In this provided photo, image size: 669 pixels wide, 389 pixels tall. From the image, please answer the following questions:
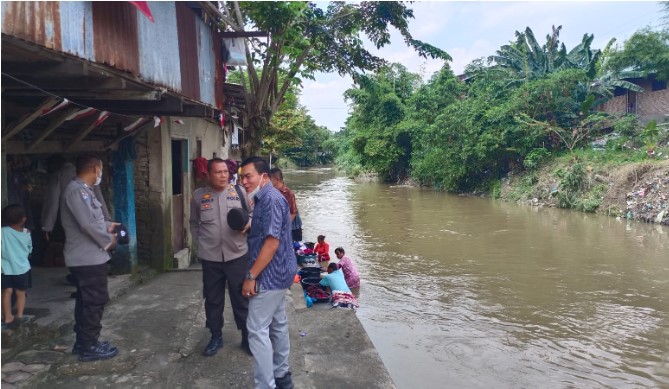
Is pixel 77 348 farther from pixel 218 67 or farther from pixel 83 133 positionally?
pixel 218 67

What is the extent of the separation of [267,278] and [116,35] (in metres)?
2.49

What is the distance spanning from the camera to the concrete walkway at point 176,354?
3.99 meters

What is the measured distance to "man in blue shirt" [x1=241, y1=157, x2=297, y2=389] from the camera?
3506 millimetres

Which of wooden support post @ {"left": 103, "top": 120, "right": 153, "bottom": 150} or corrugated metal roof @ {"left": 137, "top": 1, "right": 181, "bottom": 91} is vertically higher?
corrugated metal roof @ {"left": 137, "top": 1, "right": 181, "bottom": 91}

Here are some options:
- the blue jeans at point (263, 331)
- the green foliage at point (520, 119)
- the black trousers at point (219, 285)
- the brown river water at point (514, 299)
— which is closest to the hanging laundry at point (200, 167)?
the brown river water at point (514, 299)

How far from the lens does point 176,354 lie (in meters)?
4.51

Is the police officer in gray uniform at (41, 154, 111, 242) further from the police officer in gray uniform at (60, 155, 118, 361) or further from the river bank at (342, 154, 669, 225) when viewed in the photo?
the river bank at (342, 154, 669, 225)

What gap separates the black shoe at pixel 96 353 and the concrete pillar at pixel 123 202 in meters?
2.80

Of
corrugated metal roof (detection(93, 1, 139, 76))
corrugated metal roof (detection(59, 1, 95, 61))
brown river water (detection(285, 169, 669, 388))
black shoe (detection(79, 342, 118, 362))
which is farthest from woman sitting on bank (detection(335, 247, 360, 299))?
corrugated metal roof (detection(59, 1, 95, 61))

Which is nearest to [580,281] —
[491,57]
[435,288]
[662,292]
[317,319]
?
[662,292]

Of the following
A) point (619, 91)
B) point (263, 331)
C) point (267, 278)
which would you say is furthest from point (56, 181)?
point (619, 91)

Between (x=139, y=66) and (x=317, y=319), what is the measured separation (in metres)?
3.60

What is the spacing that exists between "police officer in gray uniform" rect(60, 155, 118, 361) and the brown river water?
343cm

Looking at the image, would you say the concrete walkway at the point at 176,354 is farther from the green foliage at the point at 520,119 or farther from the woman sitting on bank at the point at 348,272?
the green foliage at the point at 520,119
